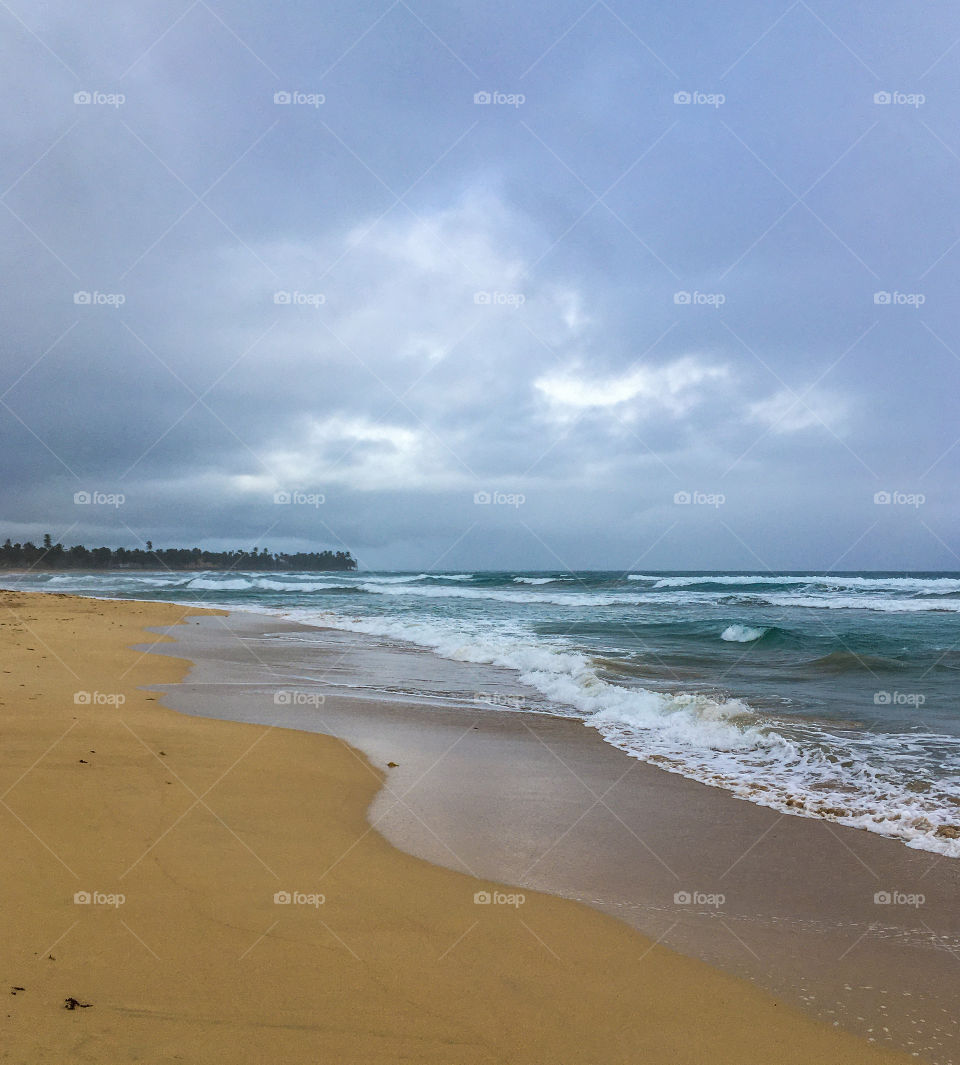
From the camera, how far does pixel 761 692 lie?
10875 mm

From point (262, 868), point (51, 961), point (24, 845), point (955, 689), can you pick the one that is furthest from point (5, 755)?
point (955, 689)

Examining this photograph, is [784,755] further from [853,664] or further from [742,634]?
[742,634]

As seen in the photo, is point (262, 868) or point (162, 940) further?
point (262, 868)

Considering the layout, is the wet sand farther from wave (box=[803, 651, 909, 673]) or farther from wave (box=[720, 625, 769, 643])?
wave (box=[720, 625, 769, 643])

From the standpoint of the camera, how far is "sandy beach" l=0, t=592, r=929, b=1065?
8.25 ft

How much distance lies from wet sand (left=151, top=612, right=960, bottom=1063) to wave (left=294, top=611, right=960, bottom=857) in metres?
0.34

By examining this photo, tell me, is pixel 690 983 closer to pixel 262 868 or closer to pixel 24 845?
pixel 262 868

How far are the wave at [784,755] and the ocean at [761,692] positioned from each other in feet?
0.06

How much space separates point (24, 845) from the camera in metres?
3.87

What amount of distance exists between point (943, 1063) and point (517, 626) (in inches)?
762

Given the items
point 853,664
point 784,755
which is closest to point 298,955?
point 784,755

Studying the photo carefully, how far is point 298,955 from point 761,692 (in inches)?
370

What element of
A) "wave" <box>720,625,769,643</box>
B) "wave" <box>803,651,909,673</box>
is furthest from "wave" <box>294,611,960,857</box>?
"wave" <box>720,625,769,643</box>

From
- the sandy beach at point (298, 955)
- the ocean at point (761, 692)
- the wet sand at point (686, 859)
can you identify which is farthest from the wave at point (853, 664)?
the sandy beach at point (298, 955)
